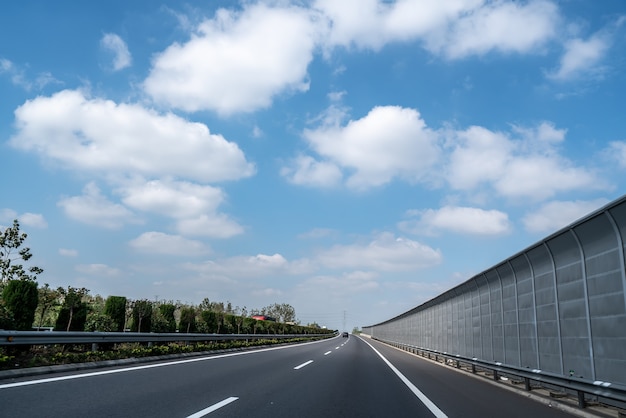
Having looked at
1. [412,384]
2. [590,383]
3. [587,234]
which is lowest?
[412,384]

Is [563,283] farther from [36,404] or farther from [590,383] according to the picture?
[36,404]

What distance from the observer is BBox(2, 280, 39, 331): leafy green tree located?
1406 centimetres

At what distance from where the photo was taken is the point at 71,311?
1739 centimetres

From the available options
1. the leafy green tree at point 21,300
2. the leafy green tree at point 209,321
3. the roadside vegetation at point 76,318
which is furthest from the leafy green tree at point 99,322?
the leafy green tree at point 209,321

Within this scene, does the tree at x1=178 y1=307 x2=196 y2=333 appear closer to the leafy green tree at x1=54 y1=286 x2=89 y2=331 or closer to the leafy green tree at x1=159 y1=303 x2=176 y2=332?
the leafy green tree at x1=159 y1=303 x2=176 y2=332

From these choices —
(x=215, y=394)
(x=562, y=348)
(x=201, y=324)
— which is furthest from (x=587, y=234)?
(x=201, y=324)

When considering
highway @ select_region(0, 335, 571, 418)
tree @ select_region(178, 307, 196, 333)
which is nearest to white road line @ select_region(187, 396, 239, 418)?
highway @ select_region(0, 335, 571, 418)

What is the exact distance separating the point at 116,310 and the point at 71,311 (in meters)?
3.00

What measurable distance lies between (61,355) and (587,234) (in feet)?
43.7

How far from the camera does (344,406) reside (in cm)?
786

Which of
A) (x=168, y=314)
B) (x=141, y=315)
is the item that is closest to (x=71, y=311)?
(x=141, y=315)

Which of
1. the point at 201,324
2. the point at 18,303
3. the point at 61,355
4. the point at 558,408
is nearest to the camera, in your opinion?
the point at 558,408

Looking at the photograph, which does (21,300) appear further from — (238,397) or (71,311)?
(238,397)

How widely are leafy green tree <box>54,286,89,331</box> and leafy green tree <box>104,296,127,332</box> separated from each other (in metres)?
1.86
